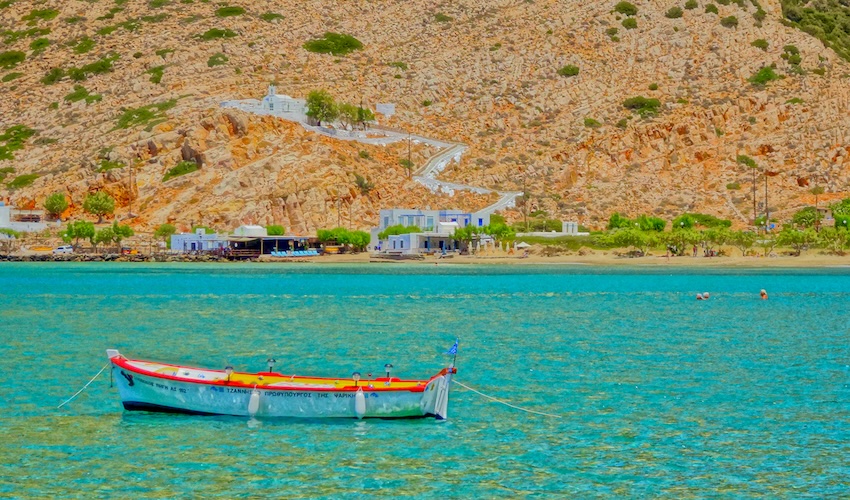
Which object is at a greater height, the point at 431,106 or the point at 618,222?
the point at 431,106

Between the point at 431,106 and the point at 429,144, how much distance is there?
13.2m

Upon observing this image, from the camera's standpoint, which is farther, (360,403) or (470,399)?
(470,399)

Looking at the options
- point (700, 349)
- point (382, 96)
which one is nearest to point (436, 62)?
point (382, 96)

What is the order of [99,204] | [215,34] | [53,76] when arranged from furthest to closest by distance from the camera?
[53,76] → [215,34] → [99,204]

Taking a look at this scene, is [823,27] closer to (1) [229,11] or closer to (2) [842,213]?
(2) [842,213]

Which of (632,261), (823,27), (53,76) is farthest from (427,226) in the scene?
(823,27)

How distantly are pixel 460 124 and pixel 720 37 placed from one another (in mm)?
46476

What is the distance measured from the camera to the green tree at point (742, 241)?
124 meters

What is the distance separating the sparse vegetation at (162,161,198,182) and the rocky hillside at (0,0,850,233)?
81cm

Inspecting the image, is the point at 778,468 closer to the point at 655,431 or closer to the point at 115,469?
the point at 655,431

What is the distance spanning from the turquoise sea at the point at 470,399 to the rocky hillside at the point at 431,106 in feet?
204

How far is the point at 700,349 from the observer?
45.7 metres

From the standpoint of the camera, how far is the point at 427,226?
133250mm

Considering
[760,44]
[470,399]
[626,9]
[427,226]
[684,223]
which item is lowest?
[470,399]
